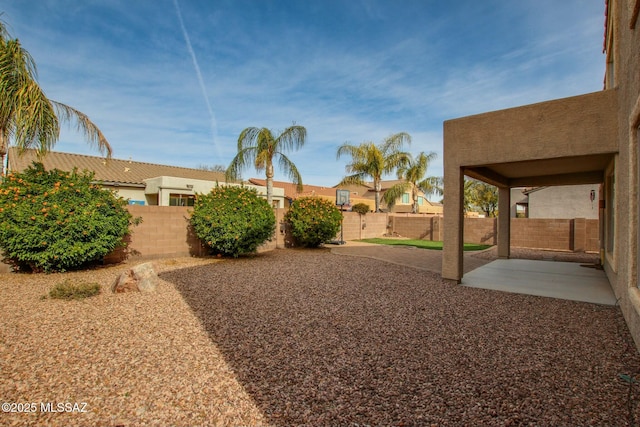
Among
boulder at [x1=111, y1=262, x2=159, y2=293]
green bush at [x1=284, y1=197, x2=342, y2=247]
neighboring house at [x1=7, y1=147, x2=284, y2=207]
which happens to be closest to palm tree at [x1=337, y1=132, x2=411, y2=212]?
neighboring house at [x1=7, y1=147, x2=284, y2=207]

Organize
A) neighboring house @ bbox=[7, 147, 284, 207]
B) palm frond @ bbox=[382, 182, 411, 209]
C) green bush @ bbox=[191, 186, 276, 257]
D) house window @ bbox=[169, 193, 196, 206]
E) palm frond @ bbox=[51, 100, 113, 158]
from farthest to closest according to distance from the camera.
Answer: palm frond @ bbox=[382, 182, 411, 209] < house window @ bbox=[169, 193, 196, 206] < neighboring house @ bbox=[7, 147, 284, 207] < green bush @ bbox=[191, 186, 276, 257] < palm frond @ bbox=[51, 100, 113, 158]

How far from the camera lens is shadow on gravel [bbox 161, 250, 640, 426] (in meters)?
2.79

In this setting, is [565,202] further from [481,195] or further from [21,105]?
[21,105]

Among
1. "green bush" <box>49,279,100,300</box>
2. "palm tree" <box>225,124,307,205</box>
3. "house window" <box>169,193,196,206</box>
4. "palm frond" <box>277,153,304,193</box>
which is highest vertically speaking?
"palm tree" <box>225,124,307,205</box>

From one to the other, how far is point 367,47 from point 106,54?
9845 millimetres

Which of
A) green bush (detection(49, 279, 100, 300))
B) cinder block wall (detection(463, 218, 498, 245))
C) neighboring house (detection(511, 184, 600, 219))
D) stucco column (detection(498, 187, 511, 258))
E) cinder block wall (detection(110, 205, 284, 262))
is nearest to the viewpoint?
green bush (detection(49, 279, 100, 300))

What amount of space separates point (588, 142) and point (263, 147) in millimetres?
12585

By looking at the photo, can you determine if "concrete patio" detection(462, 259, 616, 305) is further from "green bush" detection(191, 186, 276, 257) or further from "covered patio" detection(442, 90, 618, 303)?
"green bush" detection(191, 186, 276, 257)

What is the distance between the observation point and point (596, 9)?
907 centimetres

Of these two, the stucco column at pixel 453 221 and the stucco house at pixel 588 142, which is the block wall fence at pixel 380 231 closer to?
the stucco house at pixel 588 142

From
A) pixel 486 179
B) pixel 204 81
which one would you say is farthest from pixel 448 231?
pixel 204 81

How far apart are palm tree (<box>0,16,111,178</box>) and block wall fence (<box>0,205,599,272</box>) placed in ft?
9.91

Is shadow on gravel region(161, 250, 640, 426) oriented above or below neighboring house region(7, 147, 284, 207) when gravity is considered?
below

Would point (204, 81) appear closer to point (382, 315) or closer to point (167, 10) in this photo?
point (167, 10)
